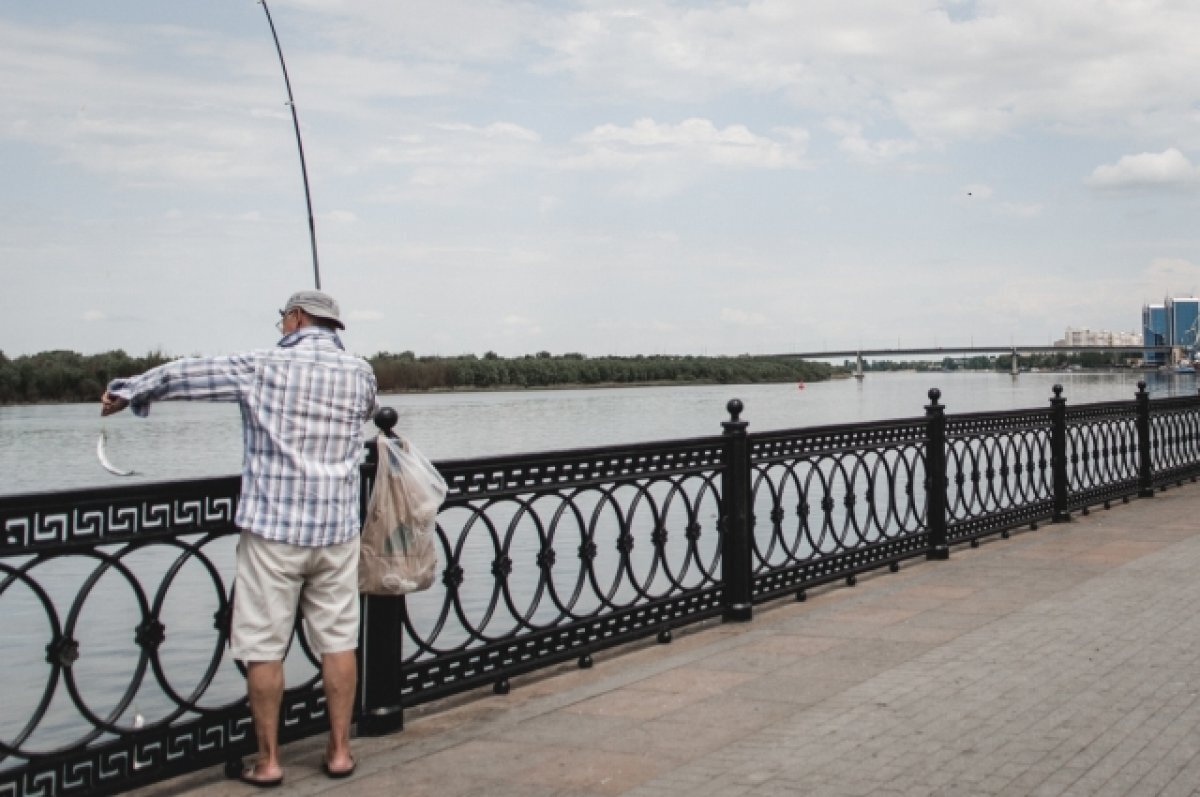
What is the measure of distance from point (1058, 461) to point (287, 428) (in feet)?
32.0

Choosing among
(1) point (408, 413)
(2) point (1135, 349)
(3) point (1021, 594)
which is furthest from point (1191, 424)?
(2) point (1135, 349)

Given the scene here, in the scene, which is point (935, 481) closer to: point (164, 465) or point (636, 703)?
point (636, 703)

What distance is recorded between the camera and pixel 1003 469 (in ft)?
39.3

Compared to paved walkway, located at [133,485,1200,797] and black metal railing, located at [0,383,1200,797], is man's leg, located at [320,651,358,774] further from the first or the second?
black metal railing, located at [0,383,1200,797]

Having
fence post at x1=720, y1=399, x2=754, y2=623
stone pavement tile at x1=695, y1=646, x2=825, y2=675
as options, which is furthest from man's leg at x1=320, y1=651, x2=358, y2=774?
fence post at x1=720, y1=399, x2=754, y2=623

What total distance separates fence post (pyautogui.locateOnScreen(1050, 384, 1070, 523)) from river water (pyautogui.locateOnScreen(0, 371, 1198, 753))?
4.21 meters

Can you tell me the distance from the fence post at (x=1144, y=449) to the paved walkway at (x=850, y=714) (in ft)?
22.4

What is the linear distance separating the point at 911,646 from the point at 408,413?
69.8 metres

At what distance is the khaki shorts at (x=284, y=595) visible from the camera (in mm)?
4500

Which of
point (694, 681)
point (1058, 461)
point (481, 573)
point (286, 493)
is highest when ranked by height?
point (286, 493)

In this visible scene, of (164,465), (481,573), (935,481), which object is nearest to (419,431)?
(164,465)

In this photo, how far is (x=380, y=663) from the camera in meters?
5.31

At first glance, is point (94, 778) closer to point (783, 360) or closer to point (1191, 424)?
point (1191, 424)

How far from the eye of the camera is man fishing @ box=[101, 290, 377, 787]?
4488mm
